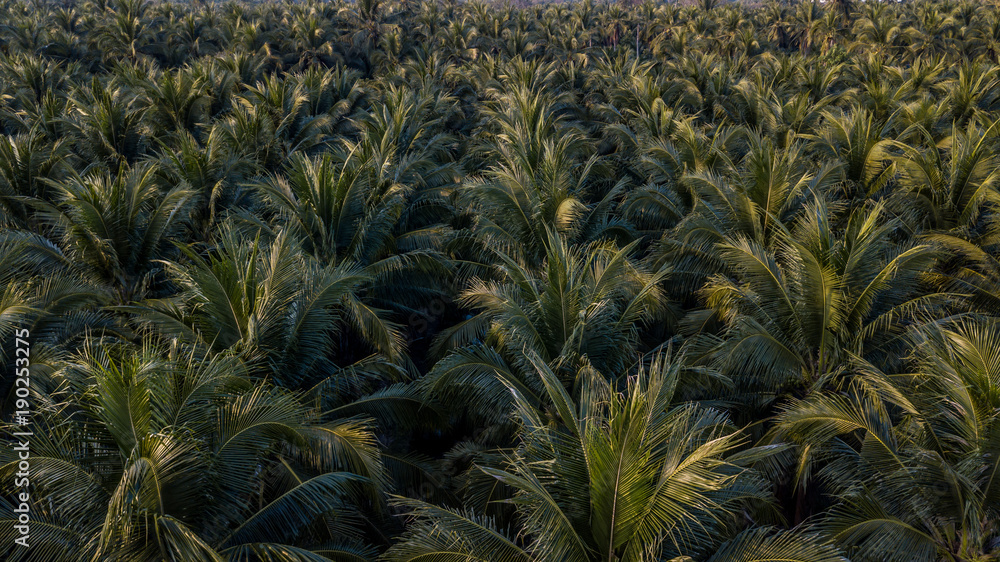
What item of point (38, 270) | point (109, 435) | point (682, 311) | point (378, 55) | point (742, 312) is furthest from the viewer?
point (378, 55)

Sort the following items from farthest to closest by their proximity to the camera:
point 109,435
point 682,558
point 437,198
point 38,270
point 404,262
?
point 437,198 → point 404,262 → point 38,270 → point 109,435 → point 682,558

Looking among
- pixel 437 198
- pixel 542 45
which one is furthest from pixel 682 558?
pixel 542 45

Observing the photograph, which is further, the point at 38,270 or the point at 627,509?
the point at 38,270

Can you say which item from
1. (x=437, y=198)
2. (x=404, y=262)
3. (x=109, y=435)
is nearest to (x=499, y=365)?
(x=404, y=262)

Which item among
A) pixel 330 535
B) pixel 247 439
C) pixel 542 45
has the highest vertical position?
pixel 247 439

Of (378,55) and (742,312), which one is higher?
(742,312)

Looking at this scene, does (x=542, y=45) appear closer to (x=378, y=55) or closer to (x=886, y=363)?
(x=378, y=55)

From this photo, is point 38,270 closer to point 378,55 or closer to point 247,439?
point 247,439
